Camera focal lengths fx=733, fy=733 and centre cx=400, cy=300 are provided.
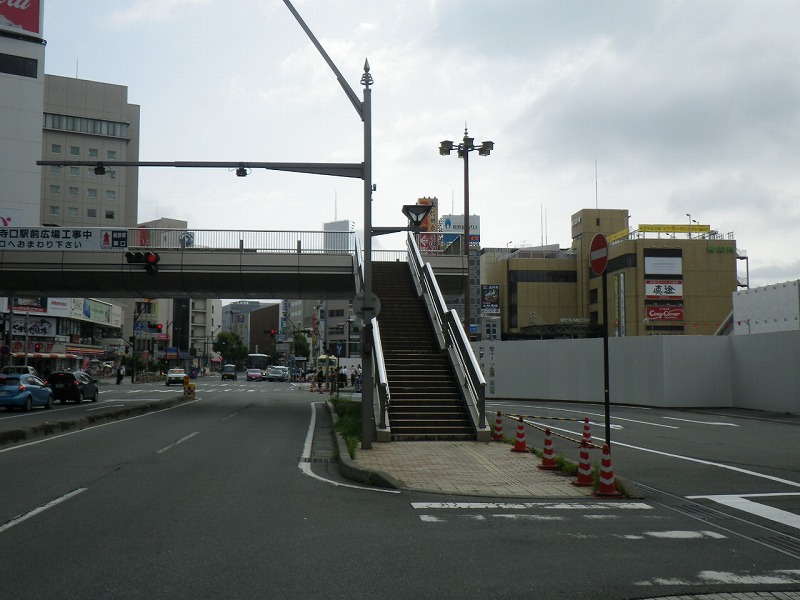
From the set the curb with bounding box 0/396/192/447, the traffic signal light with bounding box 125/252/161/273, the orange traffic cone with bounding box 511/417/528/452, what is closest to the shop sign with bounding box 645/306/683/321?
the curb with bounding box 0/396/192/447

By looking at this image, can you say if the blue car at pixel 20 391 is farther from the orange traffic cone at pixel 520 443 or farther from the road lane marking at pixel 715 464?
the road lane marking at pixel 715 464

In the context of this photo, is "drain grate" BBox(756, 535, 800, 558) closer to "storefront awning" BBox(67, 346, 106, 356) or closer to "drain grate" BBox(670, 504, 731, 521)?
"drain grate" BBox(670, 504, 731, 521)

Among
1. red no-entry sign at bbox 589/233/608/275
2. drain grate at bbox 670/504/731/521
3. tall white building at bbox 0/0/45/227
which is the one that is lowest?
drain grate at bbox 670/504/731/521

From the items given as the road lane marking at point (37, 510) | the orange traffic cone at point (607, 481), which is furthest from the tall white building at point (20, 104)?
the orange traffic cone at point (607, 481)

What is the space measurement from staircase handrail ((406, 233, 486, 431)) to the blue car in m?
15.1

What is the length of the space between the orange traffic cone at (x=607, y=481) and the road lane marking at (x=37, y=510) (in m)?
7.17

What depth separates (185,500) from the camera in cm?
956

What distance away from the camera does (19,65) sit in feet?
219

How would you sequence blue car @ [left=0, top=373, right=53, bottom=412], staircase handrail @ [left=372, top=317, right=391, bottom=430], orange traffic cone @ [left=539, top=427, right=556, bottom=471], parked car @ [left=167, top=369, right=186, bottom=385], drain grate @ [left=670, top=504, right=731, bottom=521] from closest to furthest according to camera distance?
drain grate @ [left=670, top=504, right=731, bottom=521]
orange traffic cone @ [left=539, top=427, right=556, bottom=471]
staircase handrail @ [left=372, top=317, right=391, bottom=430]
blue car @ [left=0, top=373, right=53, bottom=412]
parked car @ [left=167, top=369, right=186, bottom=385]

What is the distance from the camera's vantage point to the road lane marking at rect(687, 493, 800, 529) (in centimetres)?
872

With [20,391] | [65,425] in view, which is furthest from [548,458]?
[20,391]

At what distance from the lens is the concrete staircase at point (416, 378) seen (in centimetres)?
1642

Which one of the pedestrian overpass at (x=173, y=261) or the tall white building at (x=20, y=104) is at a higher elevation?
the tall white building at (x=20, y=104)

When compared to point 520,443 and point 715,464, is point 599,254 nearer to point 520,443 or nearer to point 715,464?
point 520,443
